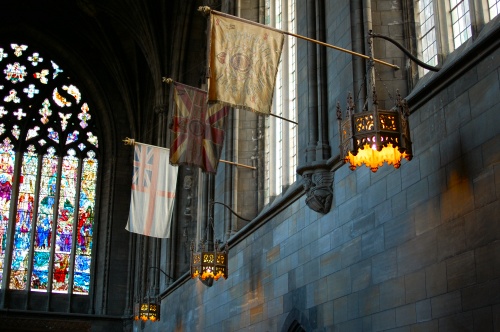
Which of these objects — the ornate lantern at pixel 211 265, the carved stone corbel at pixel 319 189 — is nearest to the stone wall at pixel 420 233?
the carved stone corbel at pixel 319 189

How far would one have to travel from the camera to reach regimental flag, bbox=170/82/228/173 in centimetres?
1683

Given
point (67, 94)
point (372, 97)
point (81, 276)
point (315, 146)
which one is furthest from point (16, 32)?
point (372, 97)

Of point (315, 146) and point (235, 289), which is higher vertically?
point (315, 146)

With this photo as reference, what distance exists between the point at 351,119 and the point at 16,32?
89.7 feet

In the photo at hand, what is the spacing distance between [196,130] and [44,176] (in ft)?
61.2

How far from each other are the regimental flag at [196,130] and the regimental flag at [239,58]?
13.3 feet

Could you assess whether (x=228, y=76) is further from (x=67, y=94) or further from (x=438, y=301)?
(x=67, y=94)

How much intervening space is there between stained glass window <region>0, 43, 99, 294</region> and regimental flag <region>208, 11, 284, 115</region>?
73.1ft

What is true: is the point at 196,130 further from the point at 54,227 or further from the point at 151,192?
the point at 54,227

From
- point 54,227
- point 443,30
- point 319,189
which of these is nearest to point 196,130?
point 319,189

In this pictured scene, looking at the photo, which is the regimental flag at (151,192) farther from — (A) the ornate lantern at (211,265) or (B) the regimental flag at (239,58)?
(B) the regimental flag at (239,58)

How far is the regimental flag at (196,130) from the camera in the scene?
16828mm

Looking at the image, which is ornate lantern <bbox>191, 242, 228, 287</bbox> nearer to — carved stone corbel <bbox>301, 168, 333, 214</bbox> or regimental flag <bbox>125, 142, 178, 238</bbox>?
regimental flag <bbox>125, 142, 178, 238</bbox>

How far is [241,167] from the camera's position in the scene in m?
19.9
